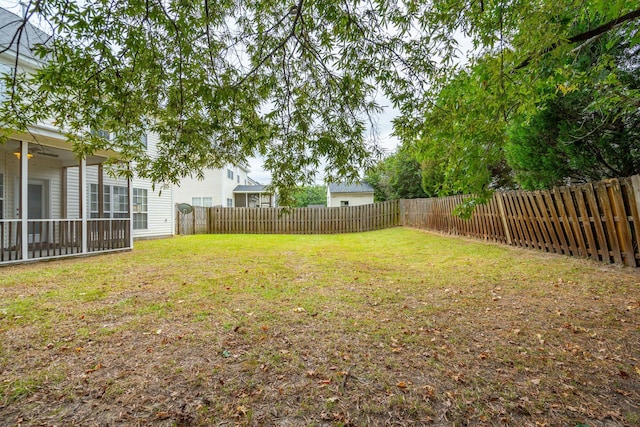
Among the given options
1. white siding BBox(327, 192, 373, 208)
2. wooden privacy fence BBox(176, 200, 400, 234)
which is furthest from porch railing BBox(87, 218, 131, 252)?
white siding BBox(327, 192, 373, 208)

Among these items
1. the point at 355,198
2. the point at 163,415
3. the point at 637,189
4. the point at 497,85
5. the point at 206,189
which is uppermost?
the point at 206,189

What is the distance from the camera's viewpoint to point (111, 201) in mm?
10453

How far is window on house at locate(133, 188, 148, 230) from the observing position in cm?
1202

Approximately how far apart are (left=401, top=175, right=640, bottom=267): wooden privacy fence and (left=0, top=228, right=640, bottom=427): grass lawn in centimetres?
56

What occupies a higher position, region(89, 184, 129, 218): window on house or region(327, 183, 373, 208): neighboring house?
region(327, 183, 373, 208): neighboring house

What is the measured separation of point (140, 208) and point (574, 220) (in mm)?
14079

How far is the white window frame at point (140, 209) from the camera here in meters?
12.0

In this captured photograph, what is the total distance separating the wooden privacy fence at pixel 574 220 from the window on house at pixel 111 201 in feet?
36.3

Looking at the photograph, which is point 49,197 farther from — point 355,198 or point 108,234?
point 355,198

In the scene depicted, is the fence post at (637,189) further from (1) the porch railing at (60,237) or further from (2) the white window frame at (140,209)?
(2) the white window frame at (140,209)

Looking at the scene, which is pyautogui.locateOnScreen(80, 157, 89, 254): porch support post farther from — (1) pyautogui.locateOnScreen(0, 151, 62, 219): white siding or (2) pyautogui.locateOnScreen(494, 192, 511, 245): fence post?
(2) pyautogui.locateOnScreen(494, 192, 511, 245): fence post

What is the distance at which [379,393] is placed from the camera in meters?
2.07

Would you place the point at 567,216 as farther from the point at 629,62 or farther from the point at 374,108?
the point at 374,108

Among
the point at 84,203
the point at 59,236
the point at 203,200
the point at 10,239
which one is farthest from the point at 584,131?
the point at 203,200
